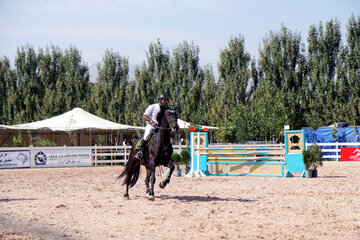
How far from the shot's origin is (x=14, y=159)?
91.0ft

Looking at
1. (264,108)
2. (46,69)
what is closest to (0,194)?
(264,108)

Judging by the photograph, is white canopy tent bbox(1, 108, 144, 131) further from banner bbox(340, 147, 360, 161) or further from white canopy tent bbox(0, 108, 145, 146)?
banner bbox(340, 147, 360, 161)

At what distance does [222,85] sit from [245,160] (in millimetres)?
32163

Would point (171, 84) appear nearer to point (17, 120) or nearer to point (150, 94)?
point (150, 94)

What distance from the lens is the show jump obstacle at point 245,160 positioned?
18.7 m

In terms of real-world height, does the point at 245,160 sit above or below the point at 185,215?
above

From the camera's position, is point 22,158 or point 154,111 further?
point 22,158

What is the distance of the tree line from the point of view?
45.8 m

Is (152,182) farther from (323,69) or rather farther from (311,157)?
(323,69)

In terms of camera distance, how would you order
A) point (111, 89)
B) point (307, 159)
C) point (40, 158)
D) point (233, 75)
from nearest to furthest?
1. point (307, 159)
2. point (40, 158)
3. point (233, 75)
4. point (111, 89)

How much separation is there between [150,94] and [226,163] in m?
34.6

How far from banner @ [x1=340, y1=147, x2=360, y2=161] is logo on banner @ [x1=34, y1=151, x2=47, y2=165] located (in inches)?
762

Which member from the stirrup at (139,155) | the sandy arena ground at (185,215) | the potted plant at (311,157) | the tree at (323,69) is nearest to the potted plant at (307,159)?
the potted plant at (311,157)

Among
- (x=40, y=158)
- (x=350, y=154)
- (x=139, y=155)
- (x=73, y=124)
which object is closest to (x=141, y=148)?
(x=139, y=155)
